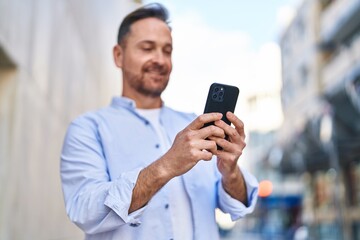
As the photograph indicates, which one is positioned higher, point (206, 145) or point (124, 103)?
point (124, 103)

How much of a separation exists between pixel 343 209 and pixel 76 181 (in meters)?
18.4

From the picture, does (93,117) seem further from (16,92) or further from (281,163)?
A: (281,163)

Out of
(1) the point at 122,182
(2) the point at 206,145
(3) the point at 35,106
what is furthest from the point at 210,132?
(3) the point at 35,106

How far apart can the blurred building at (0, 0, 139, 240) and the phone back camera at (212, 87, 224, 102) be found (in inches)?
66.1

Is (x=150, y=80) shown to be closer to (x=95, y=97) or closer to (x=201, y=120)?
(x=201, y=120)

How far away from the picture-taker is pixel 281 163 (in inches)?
936

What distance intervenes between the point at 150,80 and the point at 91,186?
0.46m

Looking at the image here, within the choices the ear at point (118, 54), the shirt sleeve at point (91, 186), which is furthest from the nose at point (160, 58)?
the shirt sleeve at point (91, 186)

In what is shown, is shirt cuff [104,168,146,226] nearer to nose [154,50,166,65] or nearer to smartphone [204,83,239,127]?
smartphone [204,83,239,127]

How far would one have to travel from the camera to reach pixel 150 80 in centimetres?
172

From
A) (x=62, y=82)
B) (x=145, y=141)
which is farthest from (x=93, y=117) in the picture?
(x=62, y=82)

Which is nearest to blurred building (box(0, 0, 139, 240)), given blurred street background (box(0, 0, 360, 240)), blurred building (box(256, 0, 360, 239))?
blurred street background (box(0, 0, 360, 240))

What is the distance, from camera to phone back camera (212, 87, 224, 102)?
138cm

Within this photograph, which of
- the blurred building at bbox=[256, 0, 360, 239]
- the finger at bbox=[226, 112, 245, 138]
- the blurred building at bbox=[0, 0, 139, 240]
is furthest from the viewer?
the blurred building at bbox=[256, 0, 360, 239]
